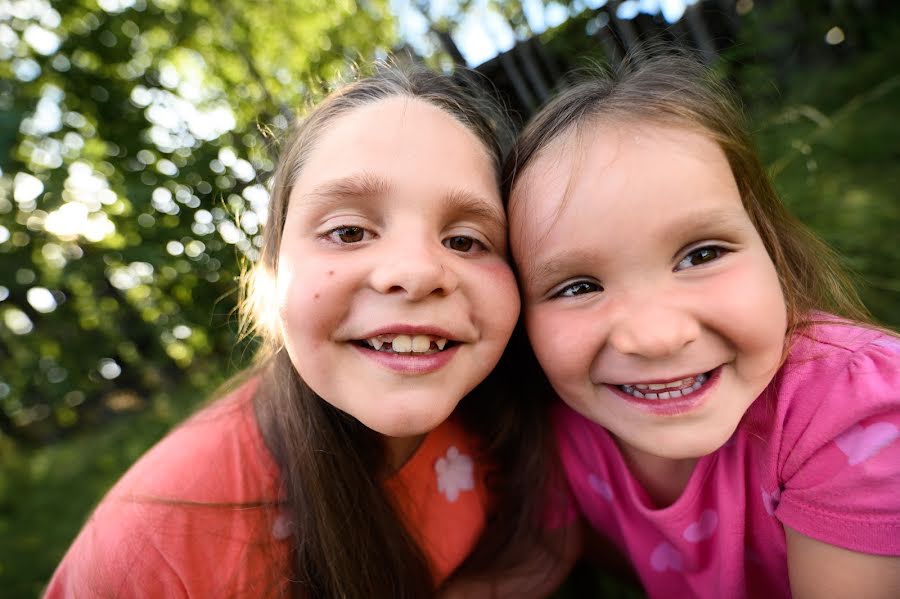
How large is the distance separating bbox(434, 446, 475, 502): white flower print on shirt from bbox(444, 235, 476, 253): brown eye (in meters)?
0.53

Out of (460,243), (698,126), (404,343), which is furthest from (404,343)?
(698,126)

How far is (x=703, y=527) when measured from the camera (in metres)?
1.12

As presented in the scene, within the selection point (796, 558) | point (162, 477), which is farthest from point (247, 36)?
point (796, 558)

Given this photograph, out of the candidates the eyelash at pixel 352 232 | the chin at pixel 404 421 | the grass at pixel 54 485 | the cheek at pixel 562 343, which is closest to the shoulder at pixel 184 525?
the chin at pixel 404 421

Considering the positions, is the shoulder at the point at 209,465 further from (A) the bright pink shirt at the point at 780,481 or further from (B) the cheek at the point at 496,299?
(A) the bright pink shirt at the point at 780,481

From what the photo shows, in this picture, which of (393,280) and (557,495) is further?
(557,495)

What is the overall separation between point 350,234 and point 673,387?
2.00ft

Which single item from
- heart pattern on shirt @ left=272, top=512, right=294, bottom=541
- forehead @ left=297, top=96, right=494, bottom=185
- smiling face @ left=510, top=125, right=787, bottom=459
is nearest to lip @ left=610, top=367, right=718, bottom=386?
smiling face @ left=510, top=125, right=787, bottom=459

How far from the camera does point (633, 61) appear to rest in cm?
118

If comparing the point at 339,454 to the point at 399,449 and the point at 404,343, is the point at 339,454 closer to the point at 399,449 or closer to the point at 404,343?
the point at 399,449

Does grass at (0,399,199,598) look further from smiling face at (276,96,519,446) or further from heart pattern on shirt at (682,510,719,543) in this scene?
heart pattern on shirt at (682,510,719,543)

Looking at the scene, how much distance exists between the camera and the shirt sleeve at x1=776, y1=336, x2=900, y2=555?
34.4 inches

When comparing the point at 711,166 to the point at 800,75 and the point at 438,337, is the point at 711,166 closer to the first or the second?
the point at 438,337

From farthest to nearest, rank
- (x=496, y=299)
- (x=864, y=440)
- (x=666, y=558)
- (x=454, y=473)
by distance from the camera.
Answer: (x=454, y=473), (x=666, y=558), (x=496, y=299), (x=864, y=440)
